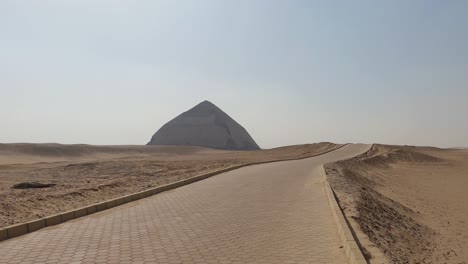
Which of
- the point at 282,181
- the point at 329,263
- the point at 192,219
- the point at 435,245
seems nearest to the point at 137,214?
the point at 192,219

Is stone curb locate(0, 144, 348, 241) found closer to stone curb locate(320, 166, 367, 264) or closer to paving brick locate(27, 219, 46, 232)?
paving brick locate(27, 219, 46, 232)

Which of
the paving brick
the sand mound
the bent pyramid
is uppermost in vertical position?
the bent pyramid

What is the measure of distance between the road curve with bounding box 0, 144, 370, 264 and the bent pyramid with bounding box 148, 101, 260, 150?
3738 inches

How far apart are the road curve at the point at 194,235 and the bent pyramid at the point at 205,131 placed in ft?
312

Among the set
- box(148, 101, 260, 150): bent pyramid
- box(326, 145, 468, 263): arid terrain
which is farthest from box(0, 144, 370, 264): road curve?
box(148, 101, 260, 150): bent pyramid

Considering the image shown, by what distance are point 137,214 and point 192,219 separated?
133 centimetres

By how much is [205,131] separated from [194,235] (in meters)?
103

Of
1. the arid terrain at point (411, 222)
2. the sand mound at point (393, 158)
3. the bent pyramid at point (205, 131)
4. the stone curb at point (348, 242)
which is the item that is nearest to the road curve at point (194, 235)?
the stone curb at point (348, 242)

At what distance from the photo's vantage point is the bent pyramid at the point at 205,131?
10700 cm

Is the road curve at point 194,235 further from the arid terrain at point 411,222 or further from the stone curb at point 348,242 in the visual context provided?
the arid terrain at point 411,222

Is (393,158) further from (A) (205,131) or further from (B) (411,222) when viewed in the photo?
(A) (205,131)

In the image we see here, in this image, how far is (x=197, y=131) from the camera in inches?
4363

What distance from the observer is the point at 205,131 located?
360ft

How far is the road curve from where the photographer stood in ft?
18.0
